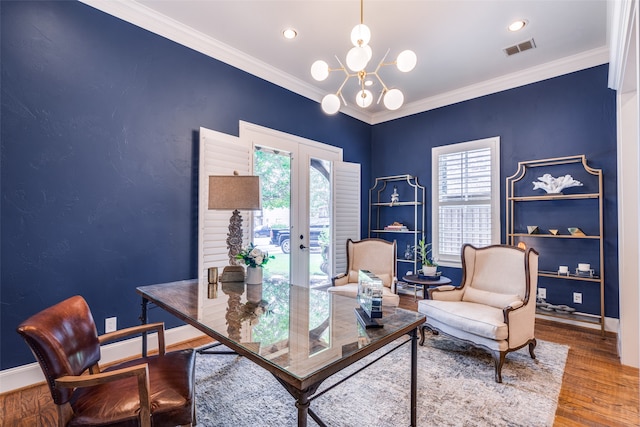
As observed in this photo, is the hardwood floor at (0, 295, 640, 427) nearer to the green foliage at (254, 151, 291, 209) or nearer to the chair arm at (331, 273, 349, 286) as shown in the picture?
the chair arm at (331, 273, 349, 286)

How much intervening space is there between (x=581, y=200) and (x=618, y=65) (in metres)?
1.53

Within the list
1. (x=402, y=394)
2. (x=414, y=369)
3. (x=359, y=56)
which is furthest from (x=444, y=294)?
(x=359, y=56)

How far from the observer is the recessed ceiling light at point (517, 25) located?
301cm

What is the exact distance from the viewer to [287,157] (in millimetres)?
4191

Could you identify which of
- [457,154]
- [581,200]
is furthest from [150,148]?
[581,200]

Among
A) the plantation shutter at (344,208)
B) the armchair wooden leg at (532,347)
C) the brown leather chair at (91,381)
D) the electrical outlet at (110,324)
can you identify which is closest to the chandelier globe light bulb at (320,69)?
the brown leather chair at (91,381)

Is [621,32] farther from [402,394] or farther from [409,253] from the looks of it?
[409,253]

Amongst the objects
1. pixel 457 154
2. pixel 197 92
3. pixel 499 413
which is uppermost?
pixel 197 92

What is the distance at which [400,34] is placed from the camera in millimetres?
3193

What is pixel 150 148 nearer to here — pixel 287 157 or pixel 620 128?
pixel 287 157

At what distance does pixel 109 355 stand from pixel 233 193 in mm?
1865

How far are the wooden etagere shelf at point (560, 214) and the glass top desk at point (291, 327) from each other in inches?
118

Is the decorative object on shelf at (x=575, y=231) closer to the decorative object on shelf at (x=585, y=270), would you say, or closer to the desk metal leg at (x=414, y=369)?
the decorative object on shelf at (x=585, y=270)

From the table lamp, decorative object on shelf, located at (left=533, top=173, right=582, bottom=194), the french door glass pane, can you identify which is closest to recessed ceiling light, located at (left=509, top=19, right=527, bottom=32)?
decorative object on shelf, located at (left=533, top=173, right=582, bottom=194)
